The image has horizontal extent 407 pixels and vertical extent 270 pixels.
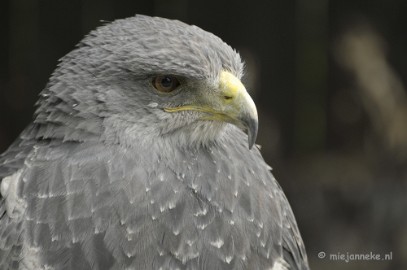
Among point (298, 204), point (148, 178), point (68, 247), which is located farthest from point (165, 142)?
point (298, 204)

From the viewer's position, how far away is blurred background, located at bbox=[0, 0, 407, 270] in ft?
24.9

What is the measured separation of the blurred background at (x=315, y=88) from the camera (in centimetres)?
758

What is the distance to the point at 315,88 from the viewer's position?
783 centimetres

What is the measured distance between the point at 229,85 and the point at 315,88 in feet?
12.0

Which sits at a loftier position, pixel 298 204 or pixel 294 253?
pixel 294 253

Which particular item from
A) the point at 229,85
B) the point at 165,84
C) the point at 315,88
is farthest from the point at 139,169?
the point at 315,88

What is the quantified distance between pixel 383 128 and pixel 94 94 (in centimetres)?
380

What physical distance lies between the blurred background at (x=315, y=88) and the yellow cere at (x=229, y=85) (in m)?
3.19

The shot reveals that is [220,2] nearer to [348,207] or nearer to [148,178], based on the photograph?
[348,207]

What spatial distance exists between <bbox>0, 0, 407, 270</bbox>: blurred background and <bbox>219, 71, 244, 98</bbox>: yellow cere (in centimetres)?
319

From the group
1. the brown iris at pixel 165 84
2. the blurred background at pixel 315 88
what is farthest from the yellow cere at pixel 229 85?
the blurred background at pixel 315 88

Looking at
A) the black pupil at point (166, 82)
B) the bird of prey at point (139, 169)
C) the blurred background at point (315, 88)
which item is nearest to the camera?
the bird of prey at point (139, 169)

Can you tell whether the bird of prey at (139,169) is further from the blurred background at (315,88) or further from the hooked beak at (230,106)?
the blurred background at (315,88)

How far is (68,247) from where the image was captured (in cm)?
415
